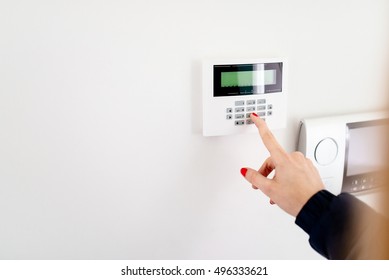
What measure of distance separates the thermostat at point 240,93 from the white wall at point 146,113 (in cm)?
2

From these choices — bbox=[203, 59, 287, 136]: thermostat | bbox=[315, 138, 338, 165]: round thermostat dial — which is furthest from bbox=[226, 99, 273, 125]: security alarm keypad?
bbox=[315, 138, 338, 165]: round thermostat dial

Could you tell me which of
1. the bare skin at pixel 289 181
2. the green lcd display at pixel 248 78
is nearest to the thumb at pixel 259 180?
the bare skin at pixel 289 181

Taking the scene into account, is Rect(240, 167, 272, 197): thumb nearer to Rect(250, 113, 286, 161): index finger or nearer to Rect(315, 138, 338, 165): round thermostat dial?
Rect(250, 113, 286, 161): index finger

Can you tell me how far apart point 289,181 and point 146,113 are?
7.9 inches

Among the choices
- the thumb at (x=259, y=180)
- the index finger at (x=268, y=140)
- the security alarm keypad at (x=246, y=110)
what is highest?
the security alarm keypad at (x=246, y=110)

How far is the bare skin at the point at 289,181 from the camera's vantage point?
422 mm

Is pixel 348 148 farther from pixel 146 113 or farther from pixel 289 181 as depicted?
pixel 146 113

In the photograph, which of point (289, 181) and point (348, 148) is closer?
point (289, 181)

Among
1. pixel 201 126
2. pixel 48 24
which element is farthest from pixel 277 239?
pixel 48 24

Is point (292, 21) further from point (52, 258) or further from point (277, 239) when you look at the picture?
point (52, 258)

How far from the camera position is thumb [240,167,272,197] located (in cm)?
45

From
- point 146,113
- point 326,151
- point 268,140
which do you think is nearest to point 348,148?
point 326,151

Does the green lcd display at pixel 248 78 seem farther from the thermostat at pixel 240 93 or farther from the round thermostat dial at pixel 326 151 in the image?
the round thermostat dial at pixel 326 151

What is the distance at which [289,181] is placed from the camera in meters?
0.43
